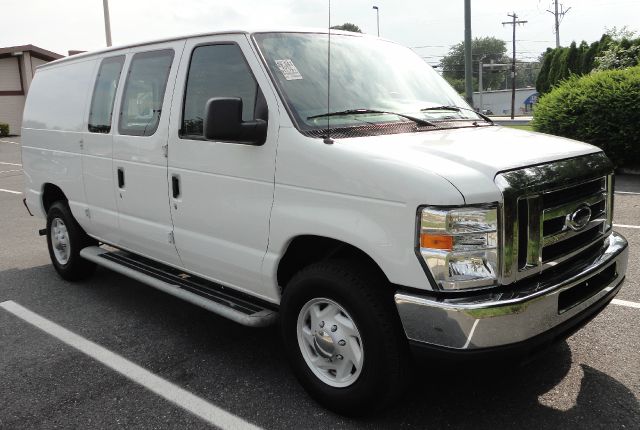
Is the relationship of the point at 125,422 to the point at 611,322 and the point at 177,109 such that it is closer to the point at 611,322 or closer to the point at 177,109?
the point at 177,109

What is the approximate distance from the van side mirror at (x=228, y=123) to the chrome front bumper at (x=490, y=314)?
1.26 metres

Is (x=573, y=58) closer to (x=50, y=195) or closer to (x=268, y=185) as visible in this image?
(x=50, y=195)

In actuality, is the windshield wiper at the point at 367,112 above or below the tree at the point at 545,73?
below

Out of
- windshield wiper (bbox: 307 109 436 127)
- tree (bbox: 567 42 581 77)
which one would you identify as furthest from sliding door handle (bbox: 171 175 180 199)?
tree (bbox: 567 42 581 77)

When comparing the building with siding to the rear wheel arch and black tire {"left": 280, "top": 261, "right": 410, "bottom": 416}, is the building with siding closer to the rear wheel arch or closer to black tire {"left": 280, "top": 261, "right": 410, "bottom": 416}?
the rear wheel arch

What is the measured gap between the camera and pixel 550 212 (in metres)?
2.86

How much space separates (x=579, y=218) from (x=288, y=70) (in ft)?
6.02

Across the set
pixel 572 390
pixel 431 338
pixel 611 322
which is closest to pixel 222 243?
pixel 431 338

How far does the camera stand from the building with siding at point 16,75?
3309 centimetres

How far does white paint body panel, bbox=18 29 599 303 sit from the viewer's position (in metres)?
2.73

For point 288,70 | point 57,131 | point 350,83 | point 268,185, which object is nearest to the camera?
point 268,185

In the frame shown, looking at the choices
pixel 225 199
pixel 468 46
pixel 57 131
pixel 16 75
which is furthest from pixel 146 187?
pixel 16 75

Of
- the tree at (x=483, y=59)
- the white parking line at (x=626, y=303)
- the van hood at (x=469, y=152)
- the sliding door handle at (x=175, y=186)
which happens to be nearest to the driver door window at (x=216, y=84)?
the sliding door handle at (x=175, y=186)

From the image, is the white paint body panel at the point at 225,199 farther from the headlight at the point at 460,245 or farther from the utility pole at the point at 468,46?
the utility pole at the point at 468,46
